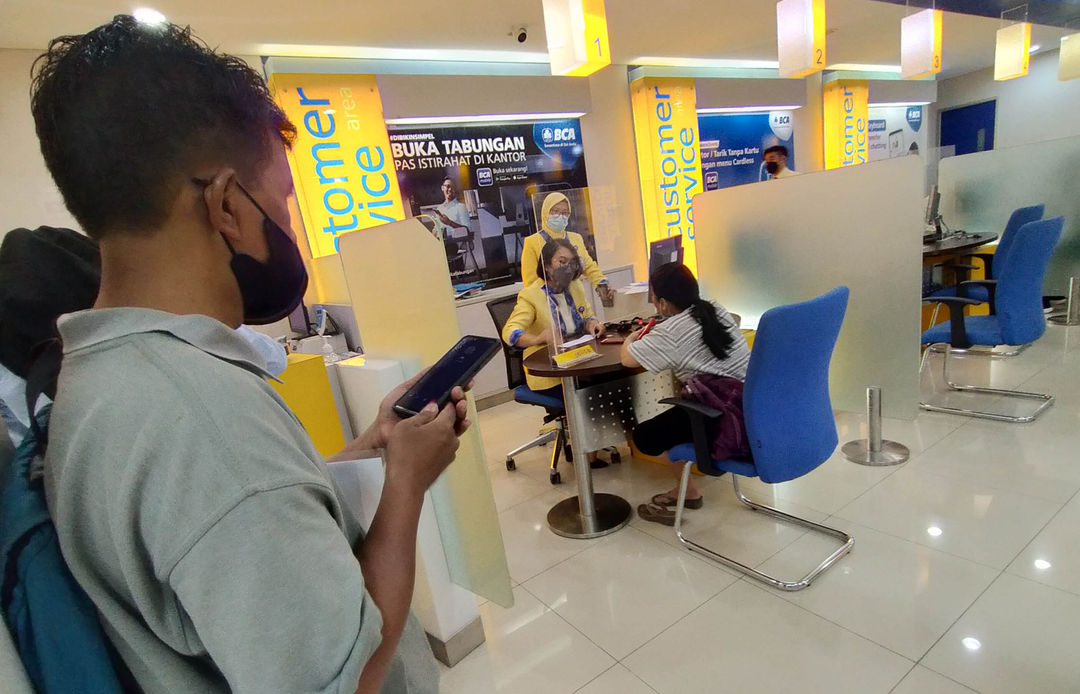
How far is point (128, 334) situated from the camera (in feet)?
1.51

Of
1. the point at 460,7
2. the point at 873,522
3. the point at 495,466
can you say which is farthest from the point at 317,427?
the point at 460,7

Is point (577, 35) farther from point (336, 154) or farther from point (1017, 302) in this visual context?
point (1017, 302)

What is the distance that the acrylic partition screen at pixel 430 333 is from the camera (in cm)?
148

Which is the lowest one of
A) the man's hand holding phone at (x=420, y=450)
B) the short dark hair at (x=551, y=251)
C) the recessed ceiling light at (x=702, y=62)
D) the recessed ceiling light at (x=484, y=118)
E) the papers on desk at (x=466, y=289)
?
the papers on desk at (x=466, y=289)

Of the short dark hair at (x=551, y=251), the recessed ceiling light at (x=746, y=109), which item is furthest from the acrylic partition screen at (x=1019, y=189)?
the short dark hair at (x=551, y=251)

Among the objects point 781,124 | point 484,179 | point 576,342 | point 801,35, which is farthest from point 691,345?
point 781,124

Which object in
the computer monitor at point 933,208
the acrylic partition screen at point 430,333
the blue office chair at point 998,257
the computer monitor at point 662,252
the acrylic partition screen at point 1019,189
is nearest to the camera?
the acrylic partition screen at point 430,333

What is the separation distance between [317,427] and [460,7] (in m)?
3.03

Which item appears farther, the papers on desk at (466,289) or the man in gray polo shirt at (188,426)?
the papers on desk at (466,289)

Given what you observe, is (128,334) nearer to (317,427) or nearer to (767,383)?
(317,427)

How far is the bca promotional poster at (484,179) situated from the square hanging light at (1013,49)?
368 cm

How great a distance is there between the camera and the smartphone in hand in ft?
2.66

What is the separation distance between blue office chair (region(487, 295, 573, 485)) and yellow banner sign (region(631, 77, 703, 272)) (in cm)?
311

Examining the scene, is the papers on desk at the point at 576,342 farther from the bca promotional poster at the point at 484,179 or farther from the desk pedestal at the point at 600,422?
the bca promotional poster at the point at 484,179
